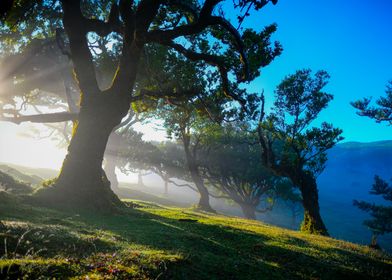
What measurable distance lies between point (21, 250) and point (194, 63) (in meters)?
22.2

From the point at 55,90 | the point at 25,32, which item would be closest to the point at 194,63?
the point at 25,32

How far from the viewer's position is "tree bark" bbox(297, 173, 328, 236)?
1188 inches

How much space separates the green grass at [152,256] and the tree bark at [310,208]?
51.4ft

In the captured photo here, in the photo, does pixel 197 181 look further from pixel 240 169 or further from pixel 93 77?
pixel 93 77

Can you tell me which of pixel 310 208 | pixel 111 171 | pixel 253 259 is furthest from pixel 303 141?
pixel 111 171

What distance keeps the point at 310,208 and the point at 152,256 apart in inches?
1016

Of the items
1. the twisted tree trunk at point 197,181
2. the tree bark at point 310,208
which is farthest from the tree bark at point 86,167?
the twisted tree trunk at point 197,181

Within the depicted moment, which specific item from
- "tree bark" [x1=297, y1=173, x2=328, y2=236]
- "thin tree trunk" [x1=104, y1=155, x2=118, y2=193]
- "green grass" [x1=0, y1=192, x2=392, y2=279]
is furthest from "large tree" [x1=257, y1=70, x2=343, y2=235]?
"thin tree trunk" [x1=104, y1=155, x2=118, y2=193]

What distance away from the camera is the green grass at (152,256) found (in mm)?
6664

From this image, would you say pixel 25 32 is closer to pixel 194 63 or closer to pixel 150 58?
pixel 150 58

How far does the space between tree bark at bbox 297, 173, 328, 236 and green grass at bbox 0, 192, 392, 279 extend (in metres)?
15.7

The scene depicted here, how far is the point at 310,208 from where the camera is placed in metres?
30.9

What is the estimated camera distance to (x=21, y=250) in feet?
24.3

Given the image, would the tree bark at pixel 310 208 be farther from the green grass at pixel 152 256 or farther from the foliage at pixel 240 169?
the foliage at pixel 240 169
